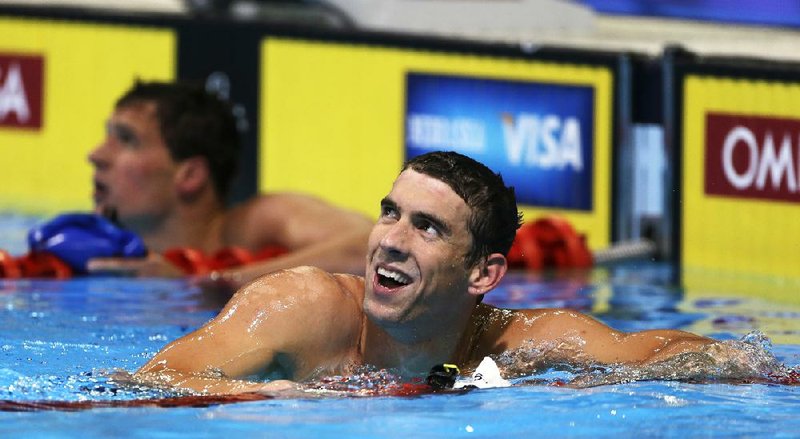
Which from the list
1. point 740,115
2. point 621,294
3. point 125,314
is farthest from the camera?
point 740,115

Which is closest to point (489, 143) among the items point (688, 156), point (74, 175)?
point (688, 156)

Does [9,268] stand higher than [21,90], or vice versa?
[21,90]

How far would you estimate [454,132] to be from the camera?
816 centimetres

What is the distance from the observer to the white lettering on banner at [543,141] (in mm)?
8172

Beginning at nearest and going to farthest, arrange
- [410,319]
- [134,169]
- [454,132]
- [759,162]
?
[410,319]
[134,169]
[759,162]
[454,132]

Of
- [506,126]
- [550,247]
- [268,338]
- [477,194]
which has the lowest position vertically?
[550,247]

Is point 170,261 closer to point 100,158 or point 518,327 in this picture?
point 100,158

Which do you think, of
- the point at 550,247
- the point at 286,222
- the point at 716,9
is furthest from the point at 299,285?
the point at 716,9

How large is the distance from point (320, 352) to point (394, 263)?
1.02 feet

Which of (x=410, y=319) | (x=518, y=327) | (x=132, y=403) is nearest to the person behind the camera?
(x=132, y=403)

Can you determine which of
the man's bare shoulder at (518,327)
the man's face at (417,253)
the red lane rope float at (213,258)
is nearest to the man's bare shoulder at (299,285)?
the man's face at (417,253)

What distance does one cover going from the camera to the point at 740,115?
7.62m

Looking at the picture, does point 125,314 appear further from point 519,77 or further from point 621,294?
point 519,77

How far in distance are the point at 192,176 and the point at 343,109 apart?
1.32 meters
